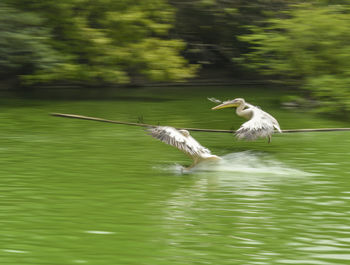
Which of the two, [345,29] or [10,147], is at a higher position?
[345,29]

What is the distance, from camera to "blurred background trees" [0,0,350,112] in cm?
1709

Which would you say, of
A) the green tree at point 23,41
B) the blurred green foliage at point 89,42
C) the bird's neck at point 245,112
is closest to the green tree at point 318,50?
the blurred green foliage at point 89,42

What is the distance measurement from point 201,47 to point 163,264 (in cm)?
1922

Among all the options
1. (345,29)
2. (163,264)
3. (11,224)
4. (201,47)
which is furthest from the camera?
(201,47)

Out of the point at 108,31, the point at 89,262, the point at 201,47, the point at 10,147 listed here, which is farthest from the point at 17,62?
the point at 89,262

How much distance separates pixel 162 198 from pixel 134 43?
483 inches

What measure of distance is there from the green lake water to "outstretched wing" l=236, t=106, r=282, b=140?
42cm

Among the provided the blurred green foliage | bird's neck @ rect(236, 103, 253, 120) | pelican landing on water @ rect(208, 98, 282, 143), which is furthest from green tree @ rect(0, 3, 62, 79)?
pelican landing on water @ rect(208, 98, 282, 143)

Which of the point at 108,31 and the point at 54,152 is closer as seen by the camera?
the point at 54,152

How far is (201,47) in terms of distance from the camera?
2462cm

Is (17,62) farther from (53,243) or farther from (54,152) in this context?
(53,243)

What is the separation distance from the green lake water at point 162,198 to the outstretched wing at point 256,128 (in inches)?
16.3

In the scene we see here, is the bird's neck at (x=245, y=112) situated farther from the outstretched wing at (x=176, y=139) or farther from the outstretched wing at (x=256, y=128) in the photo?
the outstretched wing at (x=176, y=139)

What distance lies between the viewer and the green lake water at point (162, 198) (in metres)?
6.10
